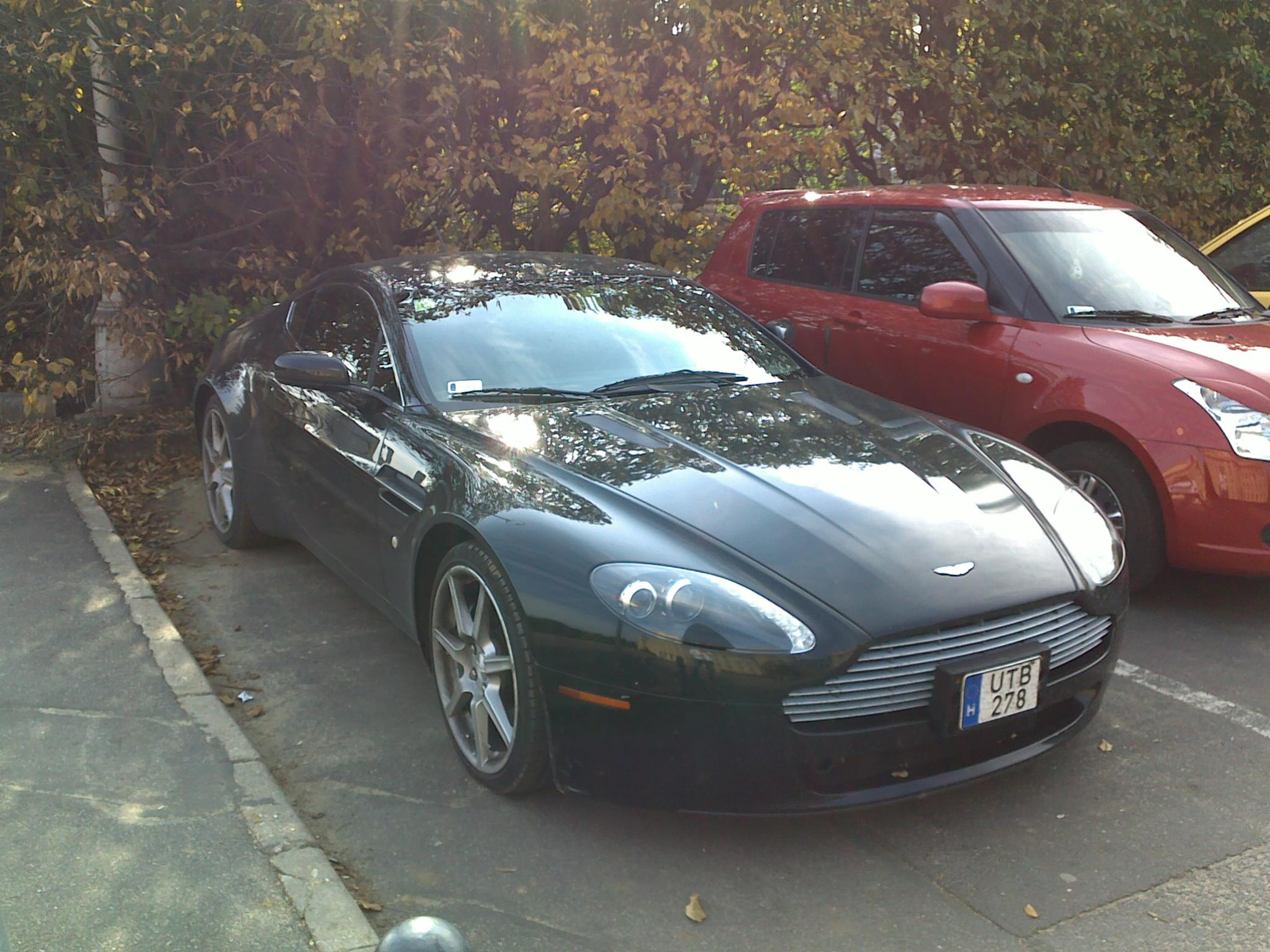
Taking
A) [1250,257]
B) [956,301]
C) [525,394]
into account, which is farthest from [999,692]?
[1250,257]

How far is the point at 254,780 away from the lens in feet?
11.4

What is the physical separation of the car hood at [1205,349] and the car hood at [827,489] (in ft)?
4.24

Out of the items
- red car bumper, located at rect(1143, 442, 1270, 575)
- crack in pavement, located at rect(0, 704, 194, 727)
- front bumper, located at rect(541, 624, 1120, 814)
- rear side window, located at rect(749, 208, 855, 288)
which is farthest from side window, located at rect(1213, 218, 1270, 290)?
crack in pavement, located at rect(0, 704, 194, 727)

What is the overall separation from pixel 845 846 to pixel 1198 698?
163cm

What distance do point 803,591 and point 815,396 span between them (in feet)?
4.95

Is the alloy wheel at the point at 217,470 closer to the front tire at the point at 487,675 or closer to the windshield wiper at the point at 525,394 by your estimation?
the windshield wiper at the point at 525,394

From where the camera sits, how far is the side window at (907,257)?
19.5 ft

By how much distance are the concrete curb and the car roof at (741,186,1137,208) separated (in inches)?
159

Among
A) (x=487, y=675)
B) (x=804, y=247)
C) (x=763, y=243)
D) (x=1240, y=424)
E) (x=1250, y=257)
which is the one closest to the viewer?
(x=487, y=675)

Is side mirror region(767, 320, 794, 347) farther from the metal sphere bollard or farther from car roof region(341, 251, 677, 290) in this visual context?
the metal sphere bollard

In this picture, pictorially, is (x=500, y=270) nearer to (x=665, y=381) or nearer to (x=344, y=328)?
(x=344, y=328)

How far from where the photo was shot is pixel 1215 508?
4.63 meters

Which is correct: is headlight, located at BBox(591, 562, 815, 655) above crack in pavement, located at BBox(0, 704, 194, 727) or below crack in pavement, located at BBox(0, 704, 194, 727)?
above

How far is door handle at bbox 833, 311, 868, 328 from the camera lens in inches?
246
